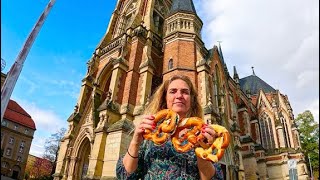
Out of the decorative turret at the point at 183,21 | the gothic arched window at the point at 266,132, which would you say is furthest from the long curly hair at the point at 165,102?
the gothic arched window at the point at 266,132

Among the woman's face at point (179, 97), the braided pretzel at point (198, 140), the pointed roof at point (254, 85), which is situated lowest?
the braided pretzel at point (198, 140)

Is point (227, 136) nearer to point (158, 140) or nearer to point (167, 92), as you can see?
point (158, 140)

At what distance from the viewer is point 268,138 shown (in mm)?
26250

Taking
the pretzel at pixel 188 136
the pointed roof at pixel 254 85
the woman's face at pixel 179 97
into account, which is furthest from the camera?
the pointed roof at pixel 254 85

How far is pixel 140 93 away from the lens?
1506cm

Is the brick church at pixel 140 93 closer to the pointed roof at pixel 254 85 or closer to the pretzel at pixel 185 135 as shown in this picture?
the pretzel at pixel 185 135

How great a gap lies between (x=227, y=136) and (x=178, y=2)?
18105mm

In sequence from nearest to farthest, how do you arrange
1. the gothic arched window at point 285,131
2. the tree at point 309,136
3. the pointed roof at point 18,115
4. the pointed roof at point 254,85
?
the gothic arched window at point 285,131 → the tree at point 309,136 → the pointed roof at point 254,85 → the pointed roof at point 18,115

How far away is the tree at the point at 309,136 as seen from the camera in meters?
29.2

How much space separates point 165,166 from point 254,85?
36.1 m

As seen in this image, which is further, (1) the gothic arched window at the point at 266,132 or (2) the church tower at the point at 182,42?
(1) the gothic arched window at the point at 266,132

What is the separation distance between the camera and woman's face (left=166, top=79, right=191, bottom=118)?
2201 mm

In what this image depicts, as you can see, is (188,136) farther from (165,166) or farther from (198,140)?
(165,166)

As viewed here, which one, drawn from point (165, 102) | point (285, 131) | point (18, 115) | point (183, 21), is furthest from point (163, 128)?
point (18, 115)
